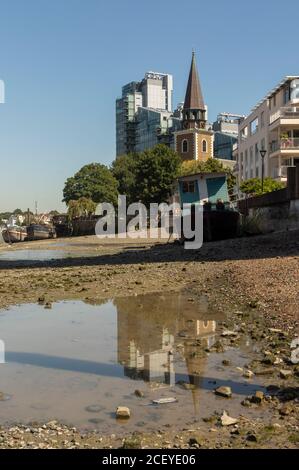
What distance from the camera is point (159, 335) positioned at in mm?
8930

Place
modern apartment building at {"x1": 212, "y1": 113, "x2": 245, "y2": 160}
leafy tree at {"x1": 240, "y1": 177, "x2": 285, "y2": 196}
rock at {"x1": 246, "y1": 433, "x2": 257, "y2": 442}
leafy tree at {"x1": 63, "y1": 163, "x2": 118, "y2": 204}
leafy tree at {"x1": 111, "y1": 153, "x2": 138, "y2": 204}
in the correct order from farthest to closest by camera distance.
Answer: modern apartment building at {"x1": 212, "y1": 113, "x2": 245, "y2": 160}, leafy tree at {"x1": 111, "y1": 153, "x2": 138, "y2": 204}, leafy tree at {"x1": 63, "y1": 163, "x2": 118, "y2": 204}, leafy tree at {"x1": 240, "y1": 177, "x2": 285, "y2": 196}, rock at {"x1": 246, "y1": 433, "x2": 257, "y2": 442}

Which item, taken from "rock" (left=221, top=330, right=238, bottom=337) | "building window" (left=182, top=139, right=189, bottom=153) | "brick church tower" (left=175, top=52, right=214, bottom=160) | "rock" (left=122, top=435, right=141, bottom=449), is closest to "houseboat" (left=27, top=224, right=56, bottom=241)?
"brick church tower" (left=175, top=52, right=214, bottom=160)

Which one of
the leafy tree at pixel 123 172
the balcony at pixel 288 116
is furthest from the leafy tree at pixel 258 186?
the leafy tree at pixel 123 172

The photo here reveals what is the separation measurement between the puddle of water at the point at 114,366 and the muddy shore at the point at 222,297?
302 mm

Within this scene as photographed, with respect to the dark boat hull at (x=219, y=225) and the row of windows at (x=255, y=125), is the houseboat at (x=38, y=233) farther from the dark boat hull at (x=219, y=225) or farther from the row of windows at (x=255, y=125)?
the dark boat hull at (x=219, y=225)

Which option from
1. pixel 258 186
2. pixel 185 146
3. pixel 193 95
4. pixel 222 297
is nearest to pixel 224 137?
pixel 193 95

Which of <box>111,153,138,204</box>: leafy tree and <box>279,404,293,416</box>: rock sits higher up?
<box>111,153,138,204</box>: leafy tree

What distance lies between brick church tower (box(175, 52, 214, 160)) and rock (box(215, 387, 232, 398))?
112m

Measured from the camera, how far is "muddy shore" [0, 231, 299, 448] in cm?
459

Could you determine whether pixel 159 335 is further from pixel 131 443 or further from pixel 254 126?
pixel 254 126

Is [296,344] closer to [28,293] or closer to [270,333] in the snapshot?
[270,333]


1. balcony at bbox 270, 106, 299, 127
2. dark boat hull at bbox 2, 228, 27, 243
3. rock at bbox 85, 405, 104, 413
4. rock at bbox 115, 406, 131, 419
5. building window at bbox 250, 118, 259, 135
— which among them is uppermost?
building window at bbox 250, 118, 259, 135

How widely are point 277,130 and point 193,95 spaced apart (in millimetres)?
69115

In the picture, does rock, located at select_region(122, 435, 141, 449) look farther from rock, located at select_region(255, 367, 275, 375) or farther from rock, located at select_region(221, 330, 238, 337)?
rock, located at select_region(221, 330, 238, 337)
